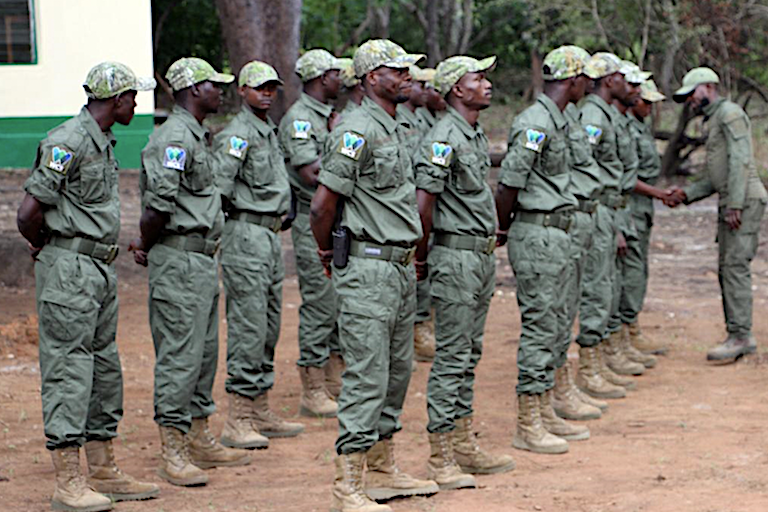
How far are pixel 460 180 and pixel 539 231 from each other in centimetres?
82

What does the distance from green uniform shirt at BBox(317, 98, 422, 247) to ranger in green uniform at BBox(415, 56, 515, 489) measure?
0.46 metres

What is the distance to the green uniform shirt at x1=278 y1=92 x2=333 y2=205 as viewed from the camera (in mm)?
7387

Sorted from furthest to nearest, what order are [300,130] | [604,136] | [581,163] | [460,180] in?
[604,136] < [300,130] < [581,163] < [460,180]

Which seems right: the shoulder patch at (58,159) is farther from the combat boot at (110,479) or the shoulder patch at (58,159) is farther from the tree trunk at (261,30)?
the tree trunk at (261,30)

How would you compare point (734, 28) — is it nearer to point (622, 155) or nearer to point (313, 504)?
point (622, 155)

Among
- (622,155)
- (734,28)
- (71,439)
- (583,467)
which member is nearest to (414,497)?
(583,467)

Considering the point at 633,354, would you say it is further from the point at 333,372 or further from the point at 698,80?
the point at 333,372

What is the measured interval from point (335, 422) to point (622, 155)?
2.76 meters

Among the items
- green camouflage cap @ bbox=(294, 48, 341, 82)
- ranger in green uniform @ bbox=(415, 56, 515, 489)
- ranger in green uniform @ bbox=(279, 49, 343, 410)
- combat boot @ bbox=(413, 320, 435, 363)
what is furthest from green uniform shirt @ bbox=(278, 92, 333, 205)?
combat boot @ bbox=(413, 320, 435, 363)

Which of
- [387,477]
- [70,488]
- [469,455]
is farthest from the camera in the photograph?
[469,455]

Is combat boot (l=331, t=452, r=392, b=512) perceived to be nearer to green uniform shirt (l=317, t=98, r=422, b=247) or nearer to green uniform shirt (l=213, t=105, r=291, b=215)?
green uniform shirt (l=317, t=98, r=422, b=247)

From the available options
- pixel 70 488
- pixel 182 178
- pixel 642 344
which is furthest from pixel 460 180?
pixel 642 344

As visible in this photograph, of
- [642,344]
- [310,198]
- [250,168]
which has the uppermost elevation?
[250,168]

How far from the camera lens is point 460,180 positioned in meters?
5.92
